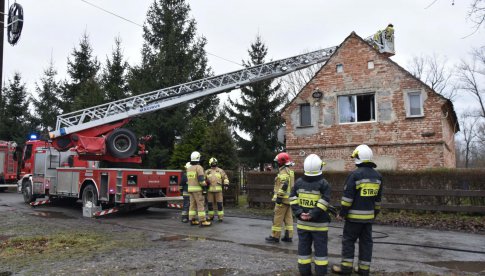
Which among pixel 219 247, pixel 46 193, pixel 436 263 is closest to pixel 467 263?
pixel 436 263

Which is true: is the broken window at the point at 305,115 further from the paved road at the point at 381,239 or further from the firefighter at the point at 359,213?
the firefighter at the point at 359,213

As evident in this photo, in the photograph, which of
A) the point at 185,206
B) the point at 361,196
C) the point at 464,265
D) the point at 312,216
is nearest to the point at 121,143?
the point at 185,206

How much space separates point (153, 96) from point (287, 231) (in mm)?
9467

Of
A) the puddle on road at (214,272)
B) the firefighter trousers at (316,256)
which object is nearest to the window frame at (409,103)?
the firefighter trousers at (316,256)

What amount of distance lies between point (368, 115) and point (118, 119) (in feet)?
31.4

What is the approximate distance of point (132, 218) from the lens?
12.3 m

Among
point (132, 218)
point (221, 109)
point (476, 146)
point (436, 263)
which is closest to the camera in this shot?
point (436, 263)

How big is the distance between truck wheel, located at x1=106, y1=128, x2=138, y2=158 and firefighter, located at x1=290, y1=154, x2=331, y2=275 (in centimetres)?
900

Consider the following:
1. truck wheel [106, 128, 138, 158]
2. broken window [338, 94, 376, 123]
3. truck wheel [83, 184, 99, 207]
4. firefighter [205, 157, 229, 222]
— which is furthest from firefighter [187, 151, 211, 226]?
broken window [338, 94, 376, 123]

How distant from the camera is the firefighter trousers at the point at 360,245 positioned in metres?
5.69

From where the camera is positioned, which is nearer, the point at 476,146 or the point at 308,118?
the point at 308,118

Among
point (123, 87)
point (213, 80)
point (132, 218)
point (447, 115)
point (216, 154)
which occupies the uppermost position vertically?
point (123, 87)

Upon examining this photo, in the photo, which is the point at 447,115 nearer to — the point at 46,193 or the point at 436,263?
the point at 436,263

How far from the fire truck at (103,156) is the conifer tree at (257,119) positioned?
9085mm
